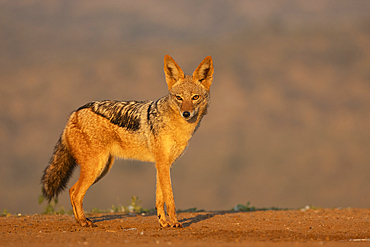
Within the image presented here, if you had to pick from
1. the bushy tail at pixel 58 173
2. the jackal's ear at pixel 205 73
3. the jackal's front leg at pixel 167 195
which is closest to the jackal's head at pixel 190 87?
the jackal's ear at pixel 205 73

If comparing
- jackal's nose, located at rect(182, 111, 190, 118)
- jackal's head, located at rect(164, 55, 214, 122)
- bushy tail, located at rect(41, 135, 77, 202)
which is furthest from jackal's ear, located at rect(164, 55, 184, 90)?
bushy tail, located at rect(41, 135, 77, 202)

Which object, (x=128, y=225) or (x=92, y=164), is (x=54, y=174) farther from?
(x=128, y=225)

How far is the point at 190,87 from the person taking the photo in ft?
20.7

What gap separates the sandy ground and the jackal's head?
1.85 metres

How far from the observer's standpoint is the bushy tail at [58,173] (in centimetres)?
725

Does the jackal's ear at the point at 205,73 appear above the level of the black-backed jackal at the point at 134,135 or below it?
above

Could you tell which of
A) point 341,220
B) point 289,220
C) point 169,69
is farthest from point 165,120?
point 341,220

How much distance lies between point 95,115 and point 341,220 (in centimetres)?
512

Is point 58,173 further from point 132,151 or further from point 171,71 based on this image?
point 171,71

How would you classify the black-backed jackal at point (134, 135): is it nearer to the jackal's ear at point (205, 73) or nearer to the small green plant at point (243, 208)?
the jackal's ear at point (205, 73)

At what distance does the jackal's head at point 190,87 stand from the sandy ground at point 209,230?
185 cm

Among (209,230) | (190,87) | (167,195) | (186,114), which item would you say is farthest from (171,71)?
(209,230)

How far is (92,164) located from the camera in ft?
22.0

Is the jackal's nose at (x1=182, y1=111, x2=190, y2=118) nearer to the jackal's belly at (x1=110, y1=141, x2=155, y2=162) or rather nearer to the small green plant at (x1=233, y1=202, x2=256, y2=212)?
the jackal's belly at (x1=110, y1=141, x2=155, y2=162)
